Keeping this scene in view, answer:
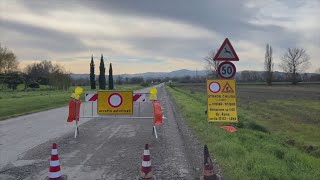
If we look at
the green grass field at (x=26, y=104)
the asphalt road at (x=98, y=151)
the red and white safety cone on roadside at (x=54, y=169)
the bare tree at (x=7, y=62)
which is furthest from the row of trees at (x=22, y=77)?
the red and white safety cone on roadside at (x=54, y=169)

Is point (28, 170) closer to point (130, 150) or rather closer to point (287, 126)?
point (130, 150)

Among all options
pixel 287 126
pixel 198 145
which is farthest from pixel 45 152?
pixel 287 126

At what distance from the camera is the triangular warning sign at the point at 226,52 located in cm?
1406

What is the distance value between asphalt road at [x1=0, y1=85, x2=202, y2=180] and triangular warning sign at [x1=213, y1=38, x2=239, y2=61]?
268 cm

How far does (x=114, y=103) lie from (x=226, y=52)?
3.96m

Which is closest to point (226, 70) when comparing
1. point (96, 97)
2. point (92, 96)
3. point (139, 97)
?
point (139, 97)

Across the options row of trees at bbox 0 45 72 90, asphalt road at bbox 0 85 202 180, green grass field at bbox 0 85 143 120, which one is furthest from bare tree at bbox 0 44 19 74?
asphalt road at bbox 0 85 202 180

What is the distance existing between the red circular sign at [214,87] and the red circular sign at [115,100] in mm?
2956

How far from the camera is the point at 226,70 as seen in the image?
14.5m

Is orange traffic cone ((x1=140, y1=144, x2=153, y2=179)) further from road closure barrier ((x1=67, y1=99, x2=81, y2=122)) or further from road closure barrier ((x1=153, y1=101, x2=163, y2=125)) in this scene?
road closure barrier ((x1=67, y1=99, x2=81, y2=122))

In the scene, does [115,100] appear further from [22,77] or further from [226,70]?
[22,77]

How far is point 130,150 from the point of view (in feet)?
35.8

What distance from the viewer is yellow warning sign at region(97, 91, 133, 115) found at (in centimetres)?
1436

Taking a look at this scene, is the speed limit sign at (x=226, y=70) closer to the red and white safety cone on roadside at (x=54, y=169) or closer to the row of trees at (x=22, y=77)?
the red and white safety cone on roadside at (x=54, y=169)
